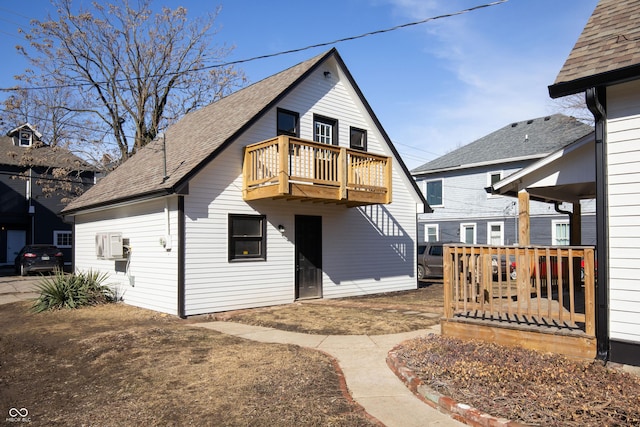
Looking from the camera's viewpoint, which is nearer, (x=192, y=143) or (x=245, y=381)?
(x=245, y=381)

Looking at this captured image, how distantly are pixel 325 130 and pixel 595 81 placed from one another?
31.0 feet

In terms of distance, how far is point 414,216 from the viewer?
17.0 meters

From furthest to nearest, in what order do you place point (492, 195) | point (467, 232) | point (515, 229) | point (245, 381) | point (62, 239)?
point (62, 239) → point (467, 232) → point (515, 229) → point (492, 195) → point (245, 381)

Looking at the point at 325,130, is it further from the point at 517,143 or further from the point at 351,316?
the point at 517,143

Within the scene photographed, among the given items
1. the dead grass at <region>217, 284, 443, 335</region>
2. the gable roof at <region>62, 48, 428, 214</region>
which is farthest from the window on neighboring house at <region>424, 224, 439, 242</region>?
the dead grass at <region>217, 284, 443, 335</region>

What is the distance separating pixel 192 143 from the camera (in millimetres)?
13781

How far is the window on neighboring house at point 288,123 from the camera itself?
1352cm

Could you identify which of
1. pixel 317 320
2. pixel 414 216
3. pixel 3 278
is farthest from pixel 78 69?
pixel 317 320

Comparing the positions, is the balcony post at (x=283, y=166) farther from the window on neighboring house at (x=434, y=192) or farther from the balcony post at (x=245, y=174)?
the window on neighboring house at (x=434, y=192)

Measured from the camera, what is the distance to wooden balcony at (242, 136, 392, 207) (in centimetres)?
1141

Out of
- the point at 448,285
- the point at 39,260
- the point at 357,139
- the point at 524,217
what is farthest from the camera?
the point at 39,260

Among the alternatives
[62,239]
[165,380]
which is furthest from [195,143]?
[62,239]

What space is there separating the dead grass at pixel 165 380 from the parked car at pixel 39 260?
16580 millimetres

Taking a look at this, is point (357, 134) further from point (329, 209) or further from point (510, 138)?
point (510, 138)
